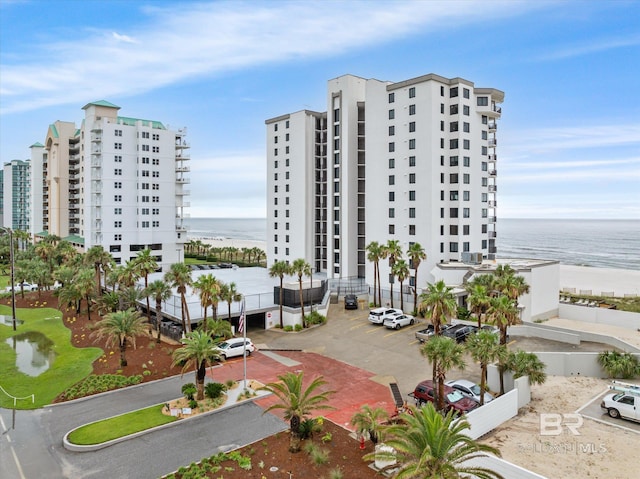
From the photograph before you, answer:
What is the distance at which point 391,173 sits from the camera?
5688cm

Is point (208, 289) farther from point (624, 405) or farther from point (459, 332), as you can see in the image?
point (624, 405)

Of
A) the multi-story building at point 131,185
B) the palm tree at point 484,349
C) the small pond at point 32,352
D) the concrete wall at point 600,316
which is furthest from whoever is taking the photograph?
the multi-story building at point 131,185

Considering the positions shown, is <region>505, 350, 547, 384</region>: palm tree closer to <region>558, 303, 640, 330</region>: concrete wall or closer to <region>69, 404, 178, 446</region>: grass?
<region>69, 404, 178, 446</region>: grass

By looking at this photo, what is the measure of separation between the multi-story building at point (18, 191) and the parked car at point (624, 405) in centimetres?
16743

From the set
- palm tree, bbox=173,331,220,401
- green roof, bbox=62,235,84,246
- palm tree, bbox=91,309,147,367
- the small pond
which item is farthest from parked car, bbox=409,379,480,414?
green roof, bbox=62,235,84,246

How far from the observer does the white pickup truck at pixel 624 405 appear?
22203 millimetres

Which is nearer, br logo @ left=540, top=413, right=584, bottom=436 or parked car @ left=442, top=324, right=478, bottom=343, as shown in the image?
br logo @ left=540, top=413, right=584, bottom=436

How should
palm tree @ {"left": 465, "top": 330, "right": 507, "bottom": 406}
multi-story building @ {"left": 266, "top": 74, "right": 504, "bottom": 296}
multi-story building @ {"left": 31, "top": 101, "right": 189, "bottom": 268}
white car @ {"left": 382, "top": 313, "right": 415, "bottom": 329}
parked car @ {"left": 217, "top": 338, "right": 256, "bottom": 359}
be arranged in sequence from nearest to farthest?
palm tree @ {"left": 465, "top": 330, "right": 507, "bottom": 406}
parked car @ {"left": 217, "top": 338, "right": 256, "bottom": 359}
white car @ {"left": 382, "top": 313, "right": 415, "bottom": 329}
multi-story building @ {"left": 266, "top": 74, "right": 504, "bottom": 296}
multi-story building @ {"left": 31, "top": 101, "right": 189, "bottom": 268}

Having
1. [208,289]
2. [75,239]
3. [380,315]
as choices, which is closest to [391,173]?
[380,315]

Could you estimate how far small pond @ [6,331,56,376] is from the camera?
102ft

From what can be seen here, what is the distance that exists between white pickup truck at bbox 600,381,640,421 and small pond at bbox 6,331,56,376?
1351 inches

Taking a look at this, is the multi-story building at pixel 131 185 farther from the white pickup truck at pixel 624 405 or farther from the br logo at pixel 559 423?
the white pickup truck at pixel 624 405

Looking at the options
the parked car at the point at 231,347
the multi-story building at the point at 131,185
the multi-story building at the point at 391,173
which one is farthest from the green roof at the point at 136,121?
the parked car at the point at 231,347

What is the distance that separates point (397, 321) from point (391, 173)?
22.7 meters
